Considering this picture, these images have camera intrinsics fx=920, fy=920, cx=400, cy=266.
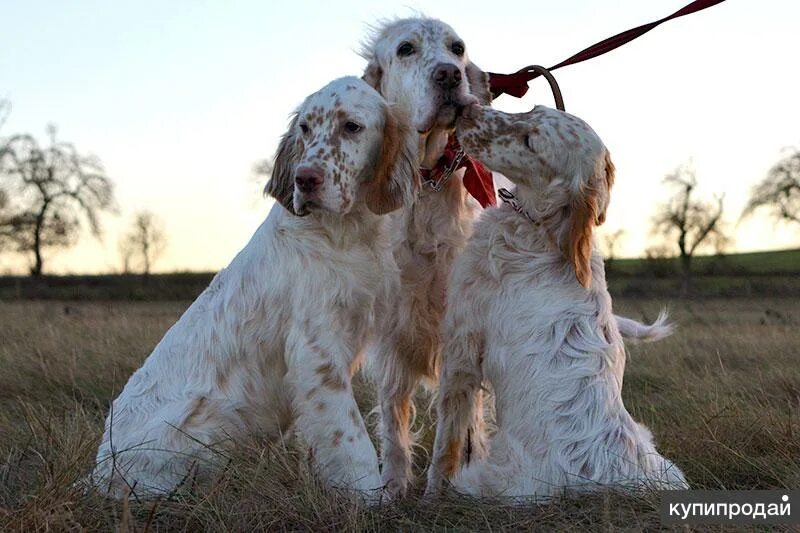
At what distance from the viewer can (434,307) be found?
4391 millimetres

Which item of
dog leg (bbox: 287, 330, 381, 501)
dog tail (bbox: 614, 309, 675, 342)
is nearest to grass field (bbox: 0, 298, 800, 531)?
dog leg (bbox: 287, 330, 381, 501)

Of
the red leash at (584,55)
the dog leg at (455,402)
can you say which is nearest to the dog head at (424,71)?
the red leash at (584,55)

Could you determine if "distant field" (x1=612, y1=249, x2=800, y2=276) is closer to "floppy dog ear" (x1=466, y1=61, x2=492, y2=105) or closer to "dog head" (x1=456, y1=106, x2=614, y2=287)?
"floppy dog ear" (x1=466, y1=61, x2=492, y2=105)

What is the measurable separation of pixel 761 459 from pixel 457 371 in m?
1.37

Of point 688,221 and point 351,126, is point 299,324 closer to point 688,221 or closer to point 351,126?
point 351,126

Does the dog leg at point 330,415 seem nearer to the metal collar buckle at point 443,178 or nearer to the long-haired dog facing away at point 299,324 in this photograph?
the long-haired dog facing away at point 299,324

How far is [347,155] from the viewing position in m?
3.76

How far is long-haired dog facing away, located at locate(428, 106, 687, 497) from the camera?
3.45m

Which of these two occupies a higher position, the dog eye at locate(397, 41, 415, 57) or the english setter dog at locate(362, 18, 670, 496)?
the dog eye at locate(397, 41, 415, 57)

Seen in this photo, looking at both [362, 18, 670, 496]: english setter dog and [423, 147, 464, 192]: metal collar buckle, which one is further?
[423, 147, 464, 192]: metal collar buckle

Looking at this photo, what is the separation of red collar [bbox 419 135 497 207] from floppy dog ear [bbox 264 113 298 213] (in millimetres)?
667

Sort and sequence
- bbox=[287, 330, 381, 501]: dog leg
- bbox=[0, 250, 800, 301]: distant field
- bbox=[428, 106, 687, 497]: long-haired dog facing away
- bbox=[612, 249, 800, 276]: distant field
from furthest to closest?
bbox=[612, 249, 800, 276]: distant field
bbox=[0, 250, 800, 301]: distant field
bbox=[287, 330, 381, 501]: dog leg
bbox=[428, 106, 687, 497]: long-haired dog facing away

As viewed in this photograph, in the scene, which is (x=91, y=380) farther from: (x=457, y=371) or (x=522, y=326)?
(x=522, y=326)

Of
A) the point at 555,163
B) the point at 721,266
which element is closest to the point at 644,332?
the point at 555,163
